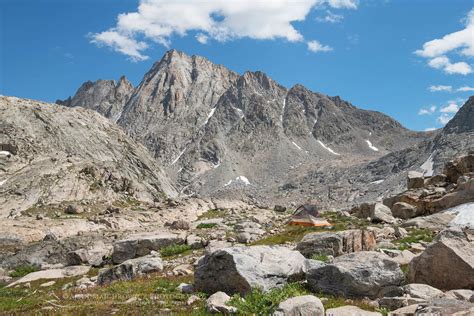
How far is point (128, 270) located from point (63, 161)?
172 feet

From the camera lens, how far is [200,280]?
13.7 m

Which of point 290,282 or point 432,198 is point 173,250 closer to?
point 290,282

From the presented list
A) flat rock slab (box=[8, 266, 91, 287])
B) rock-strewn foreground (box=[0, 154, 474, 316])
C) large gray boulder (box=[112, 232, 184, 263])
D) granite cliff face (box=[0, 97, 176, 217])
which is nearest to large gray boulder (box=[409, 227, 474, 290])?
rock-strewn foreground (box=[0, 154, 474, 316])

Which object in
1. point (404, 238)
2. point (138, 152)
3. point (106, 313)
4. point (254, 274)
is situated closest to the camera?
point (106, 313)

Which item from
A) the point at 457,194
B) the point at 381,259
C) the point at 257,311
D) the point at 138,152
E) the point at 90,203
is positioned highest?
the point at 138,152

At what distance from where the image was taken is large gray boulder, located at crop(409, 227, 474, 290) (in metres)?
11.9

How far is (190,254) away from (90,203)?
3868 cm

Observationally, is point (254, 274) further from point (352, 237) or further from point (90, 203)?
point (90, 203)

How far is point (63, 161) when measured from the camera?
66375 mm

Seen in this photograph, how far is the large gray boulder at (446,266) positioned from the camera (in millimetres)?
11914

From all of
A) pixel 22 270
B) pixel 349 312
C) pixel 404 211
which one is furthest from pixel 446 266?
pixel 404 211

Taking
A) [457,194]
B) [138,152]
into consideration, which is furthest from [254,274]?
[138,152]

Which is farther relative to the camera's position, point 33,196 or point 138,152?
point 138,152

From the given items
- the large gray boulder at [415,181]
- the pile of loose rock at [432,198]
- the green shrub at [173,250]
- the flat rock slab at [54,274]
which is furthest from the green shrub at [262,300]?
the large gray boulder at [415,181]
